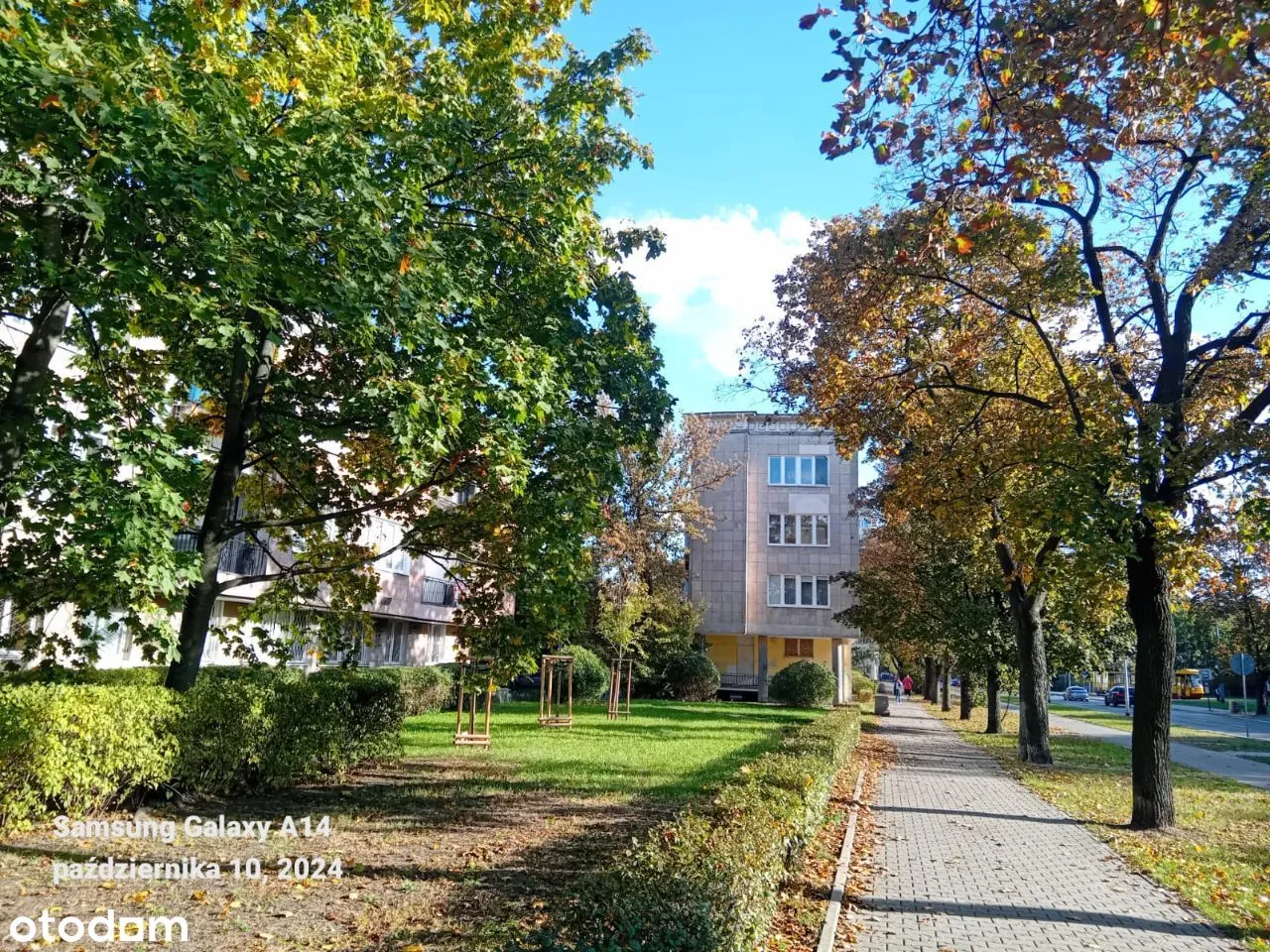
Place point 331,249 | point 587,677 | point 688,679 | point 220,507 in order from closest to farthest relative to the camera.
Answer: point 331,249
point 220,507
point 587,677
point 688,679

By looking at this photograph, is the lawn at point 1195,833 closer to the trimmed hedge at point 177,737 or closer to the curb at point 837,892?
the curb at point 837,892

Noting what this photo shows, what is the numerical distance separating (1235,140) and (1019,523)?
5.54m

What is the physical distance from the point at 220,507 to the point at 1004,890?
9.63 metres

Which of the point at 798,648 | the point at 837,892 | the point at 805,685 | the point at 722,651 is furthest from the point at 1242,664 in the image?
the point at 837,892

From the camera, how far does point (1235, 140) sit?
24.1ft

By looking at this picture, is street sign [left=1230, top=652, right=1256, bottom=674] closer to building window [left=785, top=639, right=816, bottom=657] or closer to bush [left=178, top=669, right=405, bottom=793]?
building window [left=785, top=639, right=816, bottom=657]

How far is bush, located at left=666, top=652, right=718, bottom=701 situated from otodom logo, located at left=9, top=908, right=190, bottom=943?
109ft

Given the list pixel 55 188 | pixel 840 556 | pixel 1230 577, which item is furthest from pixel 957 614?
pixel 55 188

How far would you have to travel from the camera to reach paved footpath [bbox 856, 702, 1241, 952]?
6.34 meters

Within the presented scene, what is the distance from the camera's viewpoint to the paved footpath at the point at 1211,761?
59.8 ft

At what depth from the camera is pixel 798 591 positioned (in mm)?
41312

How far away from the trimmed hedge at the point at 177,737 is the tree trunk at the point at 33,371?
2115mm

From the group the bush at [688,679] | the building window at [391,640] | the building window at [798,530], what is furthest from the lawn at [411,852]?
the building window at [798,530]

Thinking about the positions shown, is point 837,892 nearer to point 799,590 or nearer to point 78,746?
point 78,746
